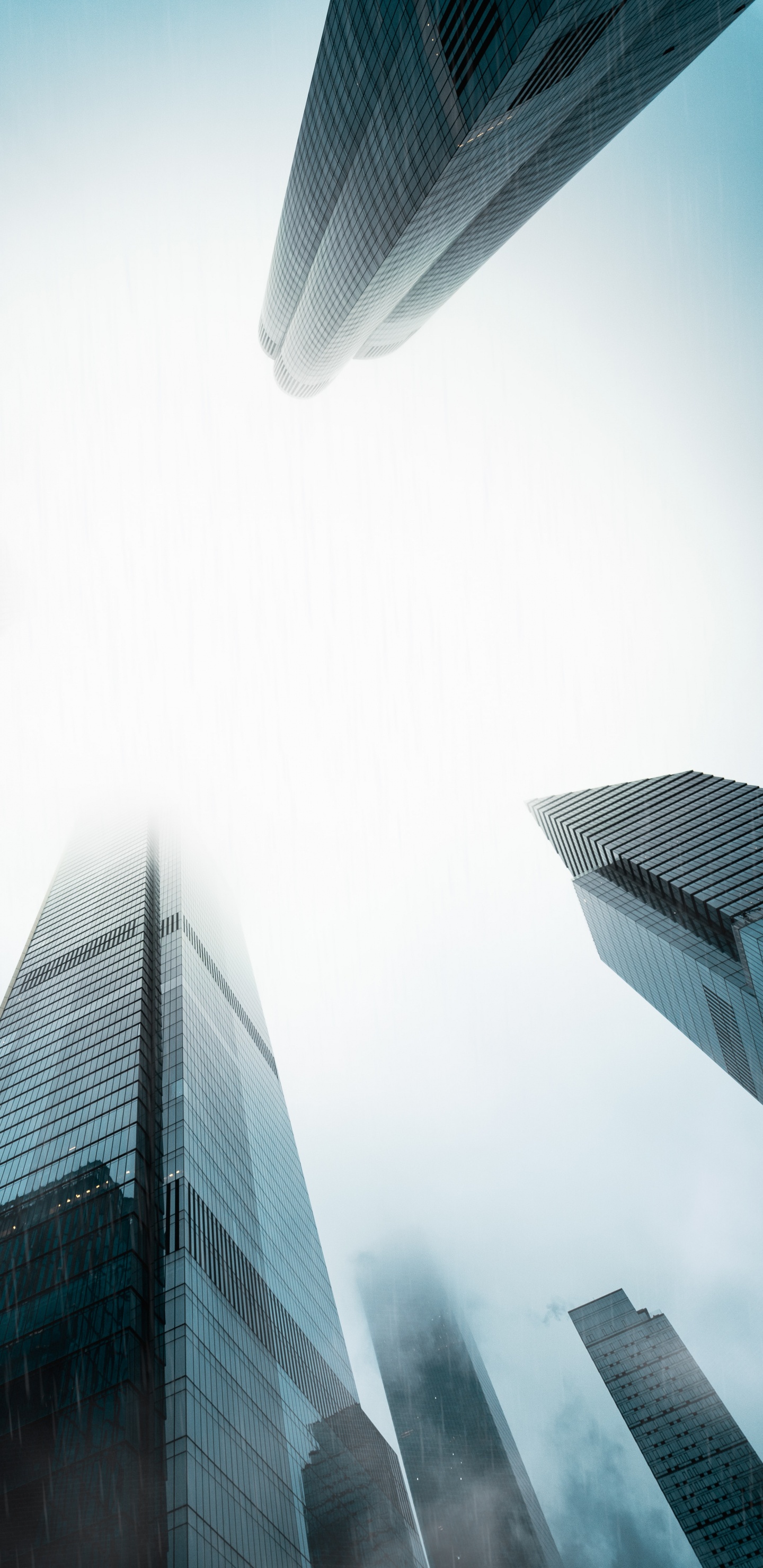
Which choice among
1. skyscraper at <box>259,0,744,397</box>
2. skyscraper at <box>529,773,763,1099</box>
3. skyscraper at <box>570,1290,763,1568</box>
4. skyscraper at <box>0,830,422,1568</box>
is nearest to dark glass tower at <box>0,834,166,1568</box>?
skyscraper at <box>0,830,422,1568</box>

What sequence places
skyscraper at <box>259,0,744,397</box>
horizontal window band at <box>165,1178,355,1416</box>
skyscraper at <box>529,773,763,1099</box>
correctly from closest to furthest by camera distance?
horizontal window band at <box>165,1178,355,1416</box>, skyscraper at <box>259,0,744,397</box>, skyscraper at <box>529,773,763,1099</box>

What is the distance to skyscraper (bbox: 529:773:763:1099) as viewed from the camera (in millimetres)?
78688

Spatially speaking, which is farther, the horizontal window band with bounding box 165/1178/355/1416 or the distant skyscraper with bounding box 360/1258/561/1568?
the distant skyscraper with bounding box 360/1258/561/1568

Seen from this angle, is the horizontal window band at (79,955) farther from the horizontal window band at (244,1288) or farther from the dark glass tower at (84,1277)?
Result: the horizontal window band at (244,1288)

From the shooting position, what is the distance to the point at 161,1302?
43062 millimetres

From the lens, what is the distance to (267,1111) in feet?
279

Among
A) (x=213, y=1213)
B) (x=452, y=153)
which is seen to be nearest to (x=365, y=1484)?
(x=213, y=1213)

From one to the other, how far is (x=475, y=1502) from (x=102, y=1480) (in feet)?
625

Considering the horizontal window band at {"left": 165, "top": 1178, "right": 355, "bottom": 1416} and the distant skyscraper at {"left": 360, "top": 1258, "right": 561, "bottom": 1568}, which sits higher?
the distant skyscraper at {"left": 360, "top": 1258, "right": 561, "bottom": 1568}

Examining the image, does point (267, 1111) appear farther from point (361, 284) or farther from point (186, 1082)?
point (361, 284)

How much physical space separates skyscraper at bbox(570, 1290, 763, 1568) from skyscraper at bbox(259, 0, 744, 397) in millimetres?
194631

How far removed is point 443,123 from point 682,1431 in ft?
648

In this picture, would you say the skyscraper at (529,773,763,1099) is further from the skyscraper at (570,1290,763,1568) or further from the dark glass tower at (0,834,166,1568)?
the skyscraper at (570,1290,763,1568)

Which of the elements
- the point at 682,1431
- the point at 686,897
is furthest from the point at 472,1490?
the point at 686,897
